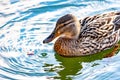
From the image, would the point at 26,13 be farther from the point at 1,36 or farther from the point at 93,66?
the point at 93,66

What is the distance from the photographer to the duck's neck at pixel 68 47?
31.0 ft

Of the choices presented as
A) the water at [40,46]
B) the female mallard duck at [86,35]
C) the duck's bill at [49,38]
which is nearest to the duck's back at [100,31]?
the female mallard duck at [86,35]

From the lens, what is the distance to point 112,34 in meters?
9.66

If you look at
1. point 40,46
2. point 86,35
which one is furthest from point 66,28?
point 40,46

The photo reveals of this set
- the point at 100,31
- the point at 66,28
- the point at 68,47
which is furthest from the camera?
the point at 68,47

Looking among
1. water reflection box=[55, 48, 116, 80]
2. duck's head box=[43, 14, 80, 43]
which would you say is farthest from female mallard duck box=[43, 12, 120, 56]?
water reflection box=[55, 48, 116, 80]

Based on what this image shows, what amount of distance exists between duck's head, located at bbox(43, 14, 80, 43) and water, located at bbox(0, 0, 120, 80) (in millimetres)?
343

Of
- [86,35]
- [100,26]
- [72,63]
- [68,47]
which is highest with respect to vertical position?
[100,26]

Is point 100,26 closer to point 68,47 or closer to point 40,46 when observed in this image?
point 68,47

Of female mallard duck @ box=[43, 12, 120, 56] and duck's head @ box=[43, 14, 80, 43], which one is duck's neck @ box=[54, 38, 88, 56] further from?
duck's head @ box=[43, 14, 80, 43]

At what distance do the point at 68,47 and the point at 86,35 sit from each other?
473 mm

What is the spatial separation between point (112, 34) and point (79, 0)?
1.58 m

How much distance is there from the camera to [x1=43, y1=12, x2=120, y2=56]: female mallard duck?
9398mm

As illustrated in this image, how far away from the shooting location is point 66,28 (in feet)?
30.6
